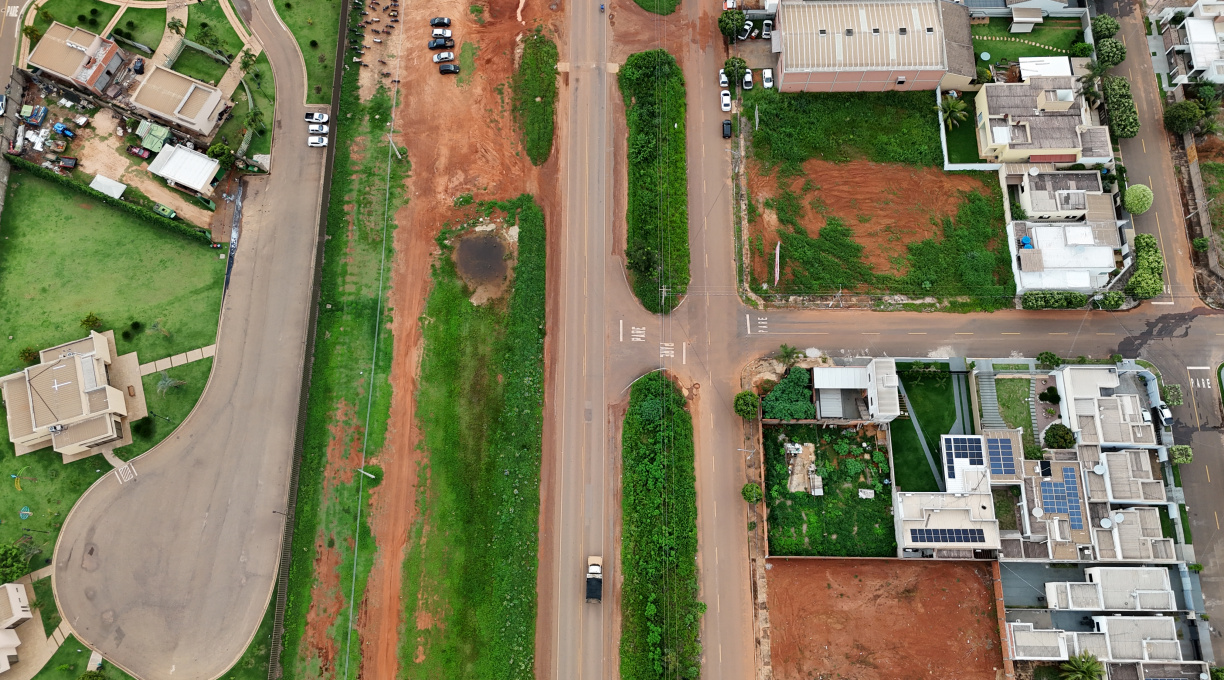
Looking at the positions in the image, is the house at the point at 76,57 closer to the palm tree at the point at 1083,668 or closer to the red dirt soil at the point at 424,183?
the red dirt soil at the point at 424,183

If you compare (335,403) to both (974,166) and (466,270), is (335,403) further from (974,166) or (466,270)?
(974,166)

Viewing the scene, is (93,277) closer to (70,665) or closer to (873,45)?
(70,665)

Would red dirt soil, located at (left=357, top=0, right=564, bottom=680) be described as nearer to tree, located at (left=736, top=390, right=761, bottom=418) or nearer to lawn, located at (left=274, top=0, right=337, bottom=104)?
lawn, located at (left=274, top=0, right=337, bottom=104)

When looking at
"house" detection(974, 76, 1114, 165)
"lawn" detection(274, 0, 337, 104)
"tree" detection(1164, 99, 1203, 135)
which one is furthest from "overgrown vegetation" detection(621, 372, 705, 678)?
"tree" detection(1164, 99, 1203, 135)

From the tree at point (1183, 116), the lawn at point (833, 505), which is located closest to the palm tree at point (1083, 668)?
the lawn at point (833, 505)

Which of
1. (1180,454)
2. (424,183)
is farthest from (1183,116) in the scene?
(424,183)
